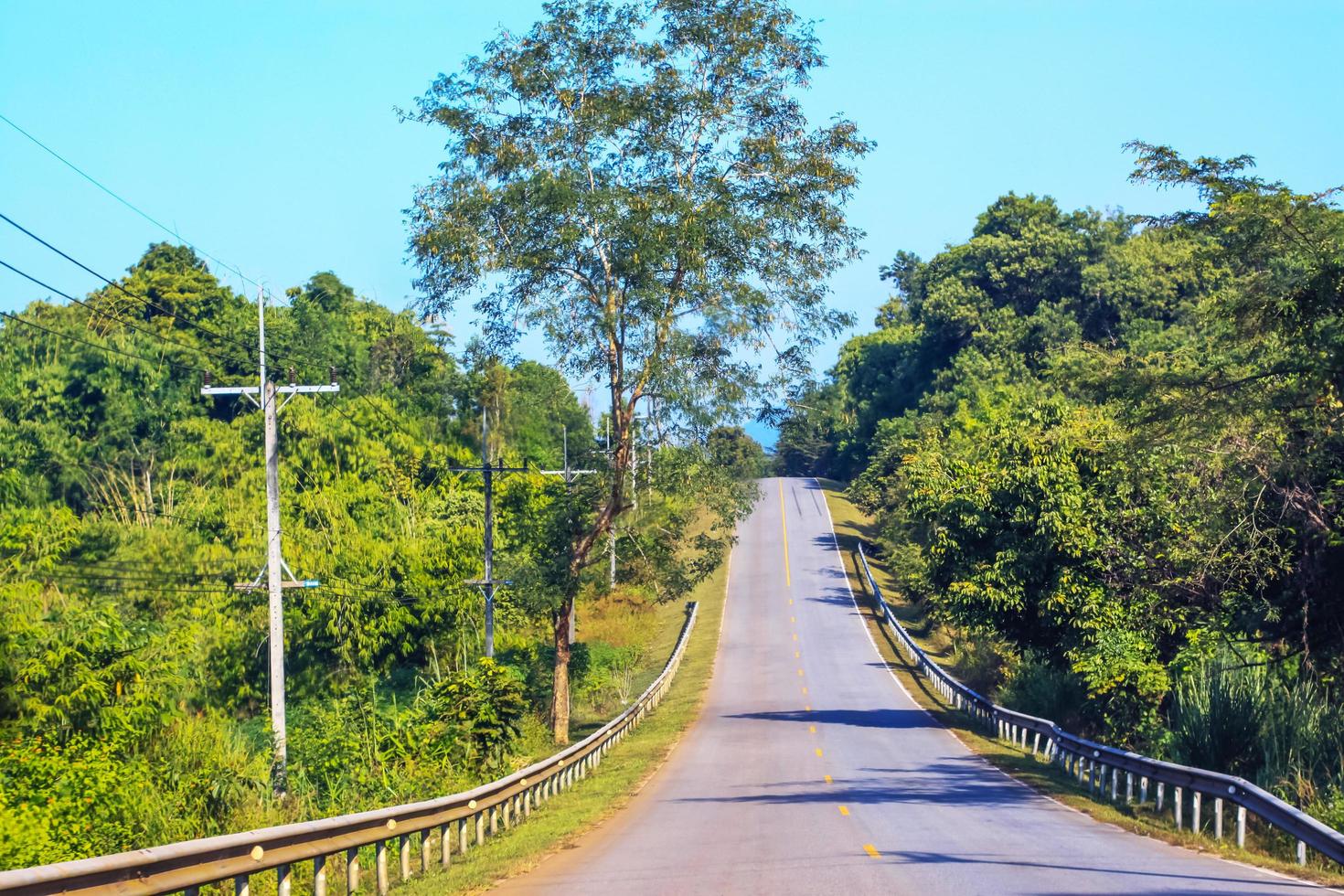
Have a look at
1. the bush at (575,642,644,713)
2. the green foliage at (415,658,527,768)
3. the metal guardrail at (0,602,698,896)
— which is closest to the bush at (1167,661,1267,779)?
the metal guardrail at (0,602,698,896)

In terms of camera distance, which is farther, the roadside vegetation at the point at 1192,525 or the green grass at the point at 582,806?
the roadside vegetation at the point at 1192,525

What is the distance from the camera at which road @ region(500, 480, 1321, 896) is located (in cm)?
1225

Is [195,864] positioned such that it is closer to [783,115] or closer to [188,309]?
[783,115]

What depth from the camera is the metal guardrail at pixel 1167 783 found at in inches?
543

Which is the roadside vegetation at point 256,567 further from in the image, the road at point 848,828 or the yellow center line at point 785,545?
the yellow center line at point 785,545

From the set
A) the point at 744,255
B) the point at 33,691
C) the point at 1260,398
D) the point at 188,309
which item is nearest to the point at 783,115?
the point at 744,255

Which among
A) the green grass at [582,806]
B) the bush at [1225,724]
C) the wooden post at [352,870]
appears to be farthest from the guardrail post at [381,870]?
the bush at [1225,724]

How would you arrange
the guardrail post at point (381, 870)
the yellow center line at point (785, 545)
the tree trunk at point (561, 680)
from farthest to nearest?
the yellow center line at point (785, 545) → the tree trunk at point (561, 680) → the guardrail post at point (381, 870)

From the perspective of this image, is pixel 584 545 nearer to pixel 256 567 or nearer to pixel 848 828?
pixel 848 828

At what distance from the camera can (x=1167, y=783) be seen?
18266 millimetres

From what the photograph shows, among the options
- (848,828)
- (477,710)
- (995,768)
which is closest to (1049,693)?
(995,768)

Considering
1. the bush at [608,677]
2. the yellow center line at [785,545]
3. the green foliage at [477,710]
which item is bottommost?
the bush at [608,677]

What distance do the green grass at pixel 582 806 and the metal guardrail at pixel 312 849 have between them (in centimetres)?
28

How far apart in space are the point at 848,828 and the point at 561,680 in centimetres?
2039
